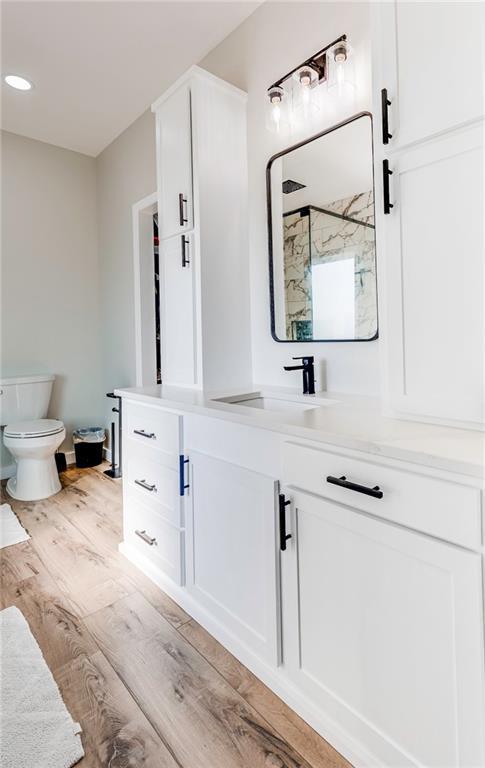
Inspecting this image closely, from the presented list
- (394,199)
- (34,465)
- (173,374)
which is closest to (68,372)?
(34,465)

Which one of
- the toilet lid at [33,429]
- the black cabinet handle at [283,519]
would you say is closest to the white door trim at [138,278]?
the toilet lid at [33,429]

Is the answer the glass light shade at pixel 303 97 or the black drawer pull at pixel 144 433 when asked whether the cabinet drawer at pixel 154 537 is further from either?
the glass light shade at pixel 303 97

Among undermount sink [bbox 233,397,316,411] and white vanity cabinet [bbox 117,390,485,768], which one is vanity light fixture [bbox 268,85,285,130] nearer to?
undermount sink [bbox 233,397,316,411]

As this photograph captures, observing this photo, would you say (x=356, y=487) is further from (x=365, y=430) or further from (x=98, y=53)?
(x=98, y=53)

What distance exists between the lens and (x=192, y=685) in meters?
1.31

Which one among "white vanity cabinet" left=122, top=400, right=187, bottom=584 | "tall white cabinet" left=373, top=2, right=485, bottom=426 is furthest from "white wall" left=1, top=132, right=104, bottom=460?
"tall white cabinet" left=373, top=2, right=485, bottom=426

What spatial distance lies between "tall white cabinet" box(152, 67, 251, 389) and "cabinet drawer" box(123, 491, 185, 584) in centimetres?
66

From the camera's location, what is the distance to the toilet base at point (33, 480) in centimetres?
283

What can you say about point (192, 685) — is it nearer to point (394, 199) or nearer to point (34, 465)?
point (394, 199)

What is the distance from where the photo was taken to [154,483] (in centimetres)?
183

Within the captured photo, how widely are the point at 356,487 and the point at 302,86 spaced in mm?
1761

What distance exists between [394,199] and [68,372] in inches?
123

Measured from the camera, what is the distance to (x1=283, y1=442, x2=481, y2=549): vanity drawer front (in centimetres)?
79

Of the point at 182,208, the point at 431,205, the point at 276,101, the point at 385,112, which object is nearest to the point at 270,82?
the point at 276,101
